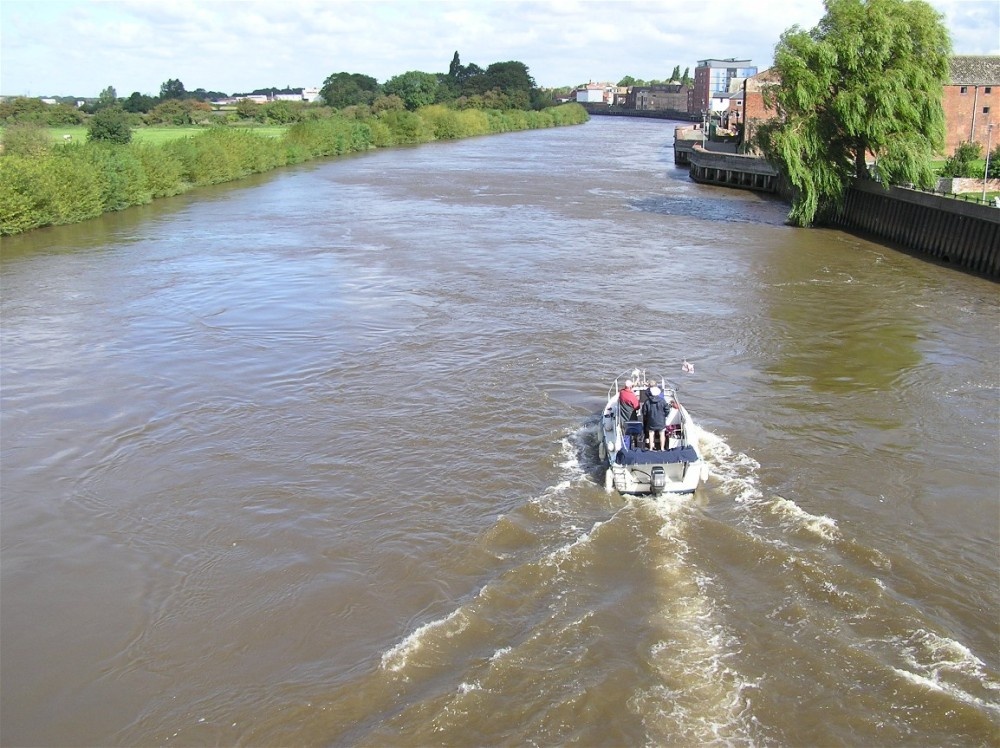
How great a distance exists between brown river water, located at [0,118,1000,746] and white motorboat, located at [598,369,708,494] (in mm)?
412

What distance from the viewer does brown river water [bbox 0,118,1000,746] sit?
1027 cm

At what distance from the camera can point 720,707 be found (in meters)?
9.86

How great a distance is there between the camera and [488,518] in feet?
47.3

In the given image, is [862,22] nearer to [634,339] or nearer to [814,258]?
[814,258]

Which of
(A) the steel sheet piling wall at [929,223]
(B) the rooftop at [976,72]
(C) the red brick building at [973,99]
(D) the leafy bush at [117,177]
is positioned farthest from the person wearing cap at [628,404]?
(B) the rooftop at [976,72]

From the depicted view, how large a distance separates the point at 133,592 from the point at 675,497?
815 centimetres

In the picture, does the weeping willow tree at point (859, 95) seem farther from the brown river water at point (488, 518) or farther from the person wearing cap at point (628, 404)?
the person wearing cap at point (628, 404)

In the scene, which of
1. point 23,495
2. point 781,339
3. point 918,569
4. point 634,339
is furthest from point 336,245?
point 918,569

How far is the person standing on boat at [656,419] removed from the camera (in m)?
14.9

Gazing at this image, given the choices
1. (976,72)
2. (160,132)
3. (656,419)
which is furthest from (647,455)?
(160,132)

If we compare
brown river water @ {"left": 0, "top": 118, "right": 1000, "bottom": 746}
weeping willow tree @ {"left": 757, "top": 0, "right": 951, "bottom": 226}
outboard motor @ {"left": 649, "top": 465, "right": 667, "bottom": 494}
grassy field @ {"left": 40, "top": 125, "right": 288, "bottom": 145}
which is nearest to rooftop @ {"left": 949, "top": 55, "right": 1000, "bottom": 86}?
weeping willow tree @ {"left": 757, "top": 0, "right": 951, "bottom": 226}

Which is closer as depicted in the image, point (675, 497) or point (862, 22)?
point (675, 497)

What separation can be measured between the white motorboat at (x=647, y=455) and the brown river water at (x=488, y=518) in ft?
1.35

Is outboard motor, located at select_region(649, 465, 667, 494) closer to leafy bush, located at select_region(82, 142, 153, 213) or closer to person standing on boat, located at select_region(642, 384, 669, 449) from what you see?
person standing on boat, located at select_region(642, 384, 669, 449)
